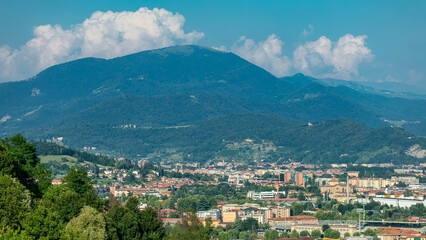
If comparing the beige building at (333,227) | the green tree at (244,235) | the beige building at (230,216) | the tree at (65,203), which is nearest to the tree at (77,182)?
the tree at (65,203)

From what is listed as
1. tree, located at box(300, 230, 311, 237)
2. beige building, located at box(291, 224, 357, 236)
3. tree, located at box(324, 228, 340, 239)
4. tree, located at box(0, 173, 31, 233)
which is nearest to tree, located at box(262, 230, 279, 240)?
tree, located at box(300, 230, 311, 237)

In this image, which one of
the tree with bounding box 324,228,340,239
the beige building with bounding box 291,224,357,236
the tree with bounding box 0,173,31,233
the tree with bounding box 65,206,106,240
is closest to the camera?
the tree with bounding box 0,173,31,233

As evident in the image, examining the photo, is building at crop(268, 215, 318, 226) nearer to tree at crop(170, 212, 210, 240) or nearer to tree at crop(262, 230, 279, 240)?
tree at crop(262, 230, 279, 240)

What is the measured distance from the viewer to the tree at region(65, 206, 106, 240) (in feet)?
160

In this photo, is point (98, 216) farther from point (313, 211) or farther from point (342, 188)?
point (342, 188)

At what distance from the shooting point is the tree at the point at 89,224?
160ft

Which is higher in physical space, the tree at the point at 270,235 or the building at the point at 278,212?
the building at the point at 278,212

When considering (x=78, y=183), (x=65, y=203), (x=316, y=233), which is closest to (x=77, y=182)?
(x=78, y=183)

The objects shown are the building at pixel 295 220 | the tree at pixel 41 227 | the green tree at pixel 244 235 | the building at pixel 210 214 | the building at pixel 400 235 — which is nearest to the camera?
the tree at pixel 41 227

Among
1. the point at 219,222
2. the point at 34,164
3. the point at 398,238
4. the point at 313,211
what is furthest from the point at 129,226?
the point at 313,211

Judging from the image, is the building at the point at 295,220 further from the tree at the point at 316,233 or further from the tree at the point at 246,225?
the tree at the point at 316,233

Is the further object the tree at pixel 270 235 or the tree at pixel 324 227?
the tree at pixel 324 227

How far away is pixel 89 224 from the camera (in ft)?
165

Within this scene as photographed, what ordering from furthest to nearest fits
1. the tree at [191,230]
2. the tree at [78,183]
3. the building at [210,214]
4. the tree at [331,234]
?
the building at [210,214], the tree at [331,234], the tree at [191,230], the tree at [78,183]
